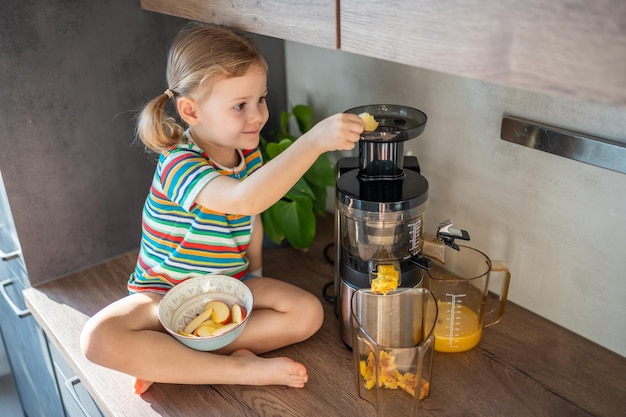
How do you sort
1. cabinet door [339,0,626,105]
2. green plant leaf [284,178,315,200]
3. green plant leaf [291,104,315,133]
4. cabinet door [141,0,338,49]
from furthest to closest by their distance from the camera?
green plant leaf [291,104,315,133] → green plant leaf [284,178,315,200] → cabinet door [141,0,338,49] → cabinet door [339,0,626,105]

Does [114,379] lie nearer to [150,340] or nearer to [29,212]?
[150,340]

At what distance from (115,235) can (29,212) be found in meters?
0.19

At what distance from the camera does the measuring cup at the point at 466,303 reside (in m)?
1.04

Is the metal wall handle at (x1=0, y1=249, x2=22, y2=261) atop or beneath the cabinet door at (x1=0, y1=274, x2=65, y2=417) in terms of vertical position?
atop

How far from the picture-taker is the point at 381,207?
0.94 m

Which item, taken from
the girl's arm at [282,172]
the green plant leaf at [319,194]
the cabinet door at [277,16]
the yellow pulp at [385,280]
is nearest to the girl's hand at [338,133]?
the girl's arm at [282,172]

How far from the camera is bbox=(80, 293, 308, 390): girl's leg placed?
0.98 m

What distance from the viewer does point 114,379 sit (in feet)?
3.34

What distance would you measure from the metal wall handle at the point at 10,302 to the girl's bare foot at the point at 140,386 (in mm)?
446

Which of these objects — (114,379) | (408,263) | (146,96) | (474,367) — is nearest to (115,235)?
(146,96)

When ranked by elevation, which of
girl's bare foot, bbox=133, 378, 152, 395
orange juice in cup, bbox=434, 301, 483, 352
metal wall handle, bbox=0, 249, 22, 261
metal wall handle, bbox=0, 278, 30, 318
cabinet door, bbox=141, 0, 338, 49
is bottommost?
metal wall handle, bbox=0, 278, 30, 318

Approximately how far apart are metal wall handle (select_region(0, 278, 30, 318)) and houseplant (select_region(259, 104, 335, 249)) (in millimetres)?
536

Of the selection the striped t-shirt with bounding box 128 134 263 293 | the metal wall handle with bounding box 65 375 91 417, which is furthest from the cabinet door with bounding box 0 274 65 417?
the striped t-shirt with bounding box 128 134 263 293

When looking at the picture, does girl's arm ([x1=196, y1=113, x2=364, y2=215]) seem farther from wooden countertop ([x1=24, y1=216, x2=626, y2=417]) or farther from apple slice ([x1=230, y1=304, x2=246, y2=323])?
wooden countertop ([x1=24, y1=216, x2=626, y2=417])
